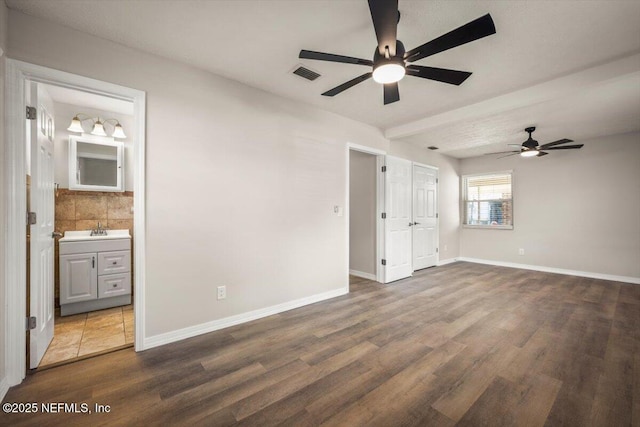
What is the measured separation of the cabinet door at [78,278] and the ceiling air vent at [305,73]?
319 centimetres

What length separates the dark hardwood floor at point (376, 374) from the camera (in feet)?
5.24

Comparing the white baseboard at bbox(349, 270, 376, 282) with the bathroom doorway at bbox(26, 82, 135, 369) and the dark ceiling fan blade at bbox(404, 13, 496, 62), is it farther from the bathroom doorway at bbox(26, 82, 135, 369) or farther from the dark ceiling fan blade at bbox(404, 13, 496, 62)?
the dark ceiling fan blade at bbox(404, 13, 496, 62)

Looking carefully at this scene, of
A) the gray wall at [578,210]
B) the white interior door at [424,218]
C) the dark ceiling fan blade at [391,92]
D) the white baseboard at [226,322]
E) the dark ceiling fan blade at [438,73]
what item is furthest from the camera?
the white interior door at [424,218]

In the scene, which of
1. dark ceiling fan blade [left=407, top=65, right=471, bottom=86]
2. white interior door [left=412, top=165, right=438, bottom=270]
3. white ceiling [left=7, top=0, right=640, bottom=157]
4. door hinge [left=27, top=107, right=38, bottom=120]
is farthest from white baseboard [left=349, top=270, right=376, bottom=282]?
door hinge [left=27, top=107, right=38, bottom=120]

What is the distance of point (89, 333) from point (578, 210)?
7.80 m

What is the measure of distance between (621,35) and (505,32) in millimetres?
930

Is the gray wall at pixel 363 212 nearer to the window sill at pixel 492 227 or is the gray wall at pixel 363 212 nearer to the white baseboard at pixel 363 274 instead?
the white baseboard at pixel 363 274

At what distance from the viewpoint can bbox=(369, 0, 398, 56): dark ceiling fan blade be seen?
4.72 feet

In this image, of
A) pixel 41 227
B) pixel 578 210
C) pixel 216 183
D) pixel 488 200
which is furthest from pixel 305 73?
pixel 578 210

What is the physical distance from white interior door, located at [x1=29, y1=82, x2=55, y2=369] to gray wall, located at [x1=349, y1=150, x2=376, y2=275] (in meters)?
4.04

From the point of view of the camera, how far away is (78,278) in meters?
3.12

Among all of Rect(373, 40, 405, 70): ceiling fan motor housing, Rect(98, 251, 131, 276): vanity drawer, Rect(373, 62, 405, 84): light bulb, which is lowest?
Rect(98, 251, 131, 276): vanity drawer

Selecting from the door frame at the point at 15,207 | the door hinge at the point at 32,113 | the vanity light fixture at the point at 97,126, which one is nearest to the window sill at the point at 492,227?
the vanity light fixture at the point at 97,126

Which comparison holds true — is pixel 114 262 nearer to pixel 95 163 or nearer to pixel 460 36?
pixel 95 163
